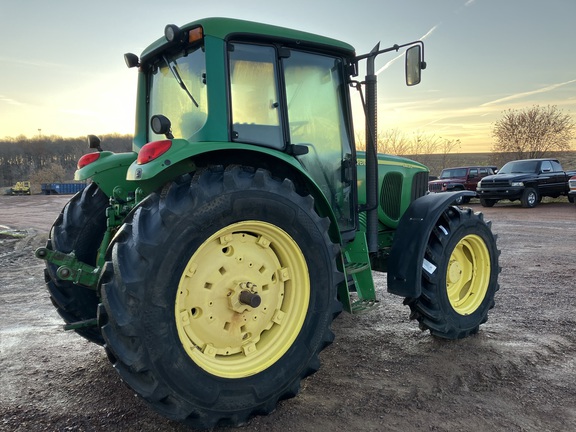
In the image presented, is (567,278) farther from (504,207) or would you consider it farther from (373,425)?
(504,207)

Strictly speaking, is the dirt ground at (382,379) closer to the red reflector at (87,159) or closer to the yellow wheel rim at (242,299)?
the yellow wheel rim at (242,299)

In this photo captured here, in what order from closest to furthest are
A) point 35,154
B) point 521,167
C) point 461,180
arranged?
point 521,167
point 461,180
point 35,154

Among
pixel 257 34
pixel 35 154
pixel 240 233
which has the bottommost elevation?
pixel 240 233

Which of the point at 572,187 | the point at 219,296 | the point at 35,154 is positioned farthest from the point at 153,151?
the point at 35,154

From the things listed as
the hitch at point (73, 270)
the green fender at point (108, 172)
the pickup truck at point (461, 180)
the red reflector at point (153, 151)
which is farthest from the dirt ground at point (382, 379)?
the pickup truck at point (461, 180)

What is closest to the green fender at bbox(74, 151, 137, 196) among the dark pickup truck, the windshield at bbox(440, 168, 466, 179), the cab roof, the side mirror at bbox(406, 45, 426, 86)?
the cab roof

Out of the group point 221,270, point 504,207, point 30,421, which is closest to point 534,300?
point 221,270

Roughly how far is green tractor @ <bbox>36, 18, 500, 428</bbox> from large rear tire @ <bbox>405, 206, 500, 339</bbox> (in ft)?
0.05

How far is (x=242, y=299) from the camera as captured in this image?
8.55 ft

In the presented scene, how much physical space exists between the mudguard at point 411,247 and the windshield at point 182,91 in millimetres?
1906

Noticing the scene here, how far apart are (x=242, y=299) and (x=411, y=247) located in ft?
5.47

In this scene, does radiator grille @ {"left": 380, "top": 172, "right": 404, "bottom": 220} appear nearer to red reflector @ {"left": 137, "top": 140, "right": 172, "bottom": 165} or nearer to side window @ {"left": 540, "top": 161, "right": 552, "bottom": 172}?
red reflector @ {"left": 137, "top": 140, "right": 172, "bottom": 165}

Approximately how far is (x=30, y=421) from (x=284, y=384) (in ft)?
5.07

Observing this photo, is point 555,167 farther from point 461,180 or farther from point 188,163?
point 188,163
